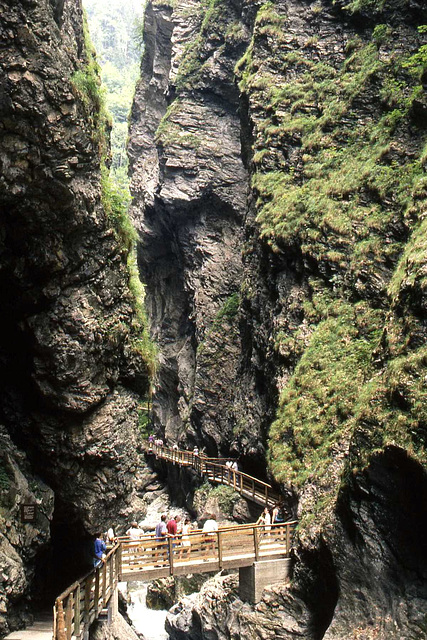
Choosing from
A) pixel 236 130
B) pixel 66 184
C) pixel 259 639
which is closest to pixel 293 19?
pixel 236 130

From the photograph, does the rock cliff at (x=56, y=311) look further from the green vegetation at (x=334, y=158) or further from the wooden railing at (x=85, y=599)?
the green vegetation at (x=334, y=158)

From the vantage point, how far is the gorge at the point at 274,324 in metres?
11.4

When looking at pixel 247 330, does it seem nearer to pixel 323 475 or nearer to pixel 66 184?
pixel 323 475

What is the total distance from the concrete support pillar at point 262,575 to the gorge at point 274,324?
0.34 metres

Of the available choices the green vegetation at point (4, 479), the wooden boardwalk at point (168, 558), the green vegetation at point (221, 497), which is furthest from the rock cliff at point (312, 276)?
the green vegetation at point (4, 479)

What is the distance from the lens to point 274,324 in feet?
69.7

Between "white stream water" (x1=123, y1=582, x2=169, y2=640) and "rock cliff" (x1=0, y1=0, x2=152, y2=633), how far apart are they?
37.7 feet

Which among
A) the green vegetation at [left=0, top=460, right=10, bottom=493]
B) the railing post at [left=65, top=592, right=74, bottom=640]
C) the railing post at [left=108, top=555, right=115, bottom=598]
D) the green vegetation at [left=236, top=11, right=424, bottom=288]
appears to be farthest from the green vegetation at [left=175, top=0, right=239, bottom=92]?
the railing post at [left=65, top=592, right=74, bottom=640]

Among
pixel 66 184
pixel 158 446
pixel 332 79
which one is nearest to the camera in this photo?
pixel 66 184

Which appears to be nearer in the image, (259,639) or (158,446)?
(259,639)

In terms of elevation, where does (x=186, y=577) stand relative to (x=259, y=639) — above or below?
above

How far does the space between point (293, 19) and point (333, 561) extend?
24842 mm

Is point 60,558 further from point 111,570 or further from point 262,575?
point 262,575

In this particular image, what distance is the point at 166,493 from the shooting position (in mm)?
36406
